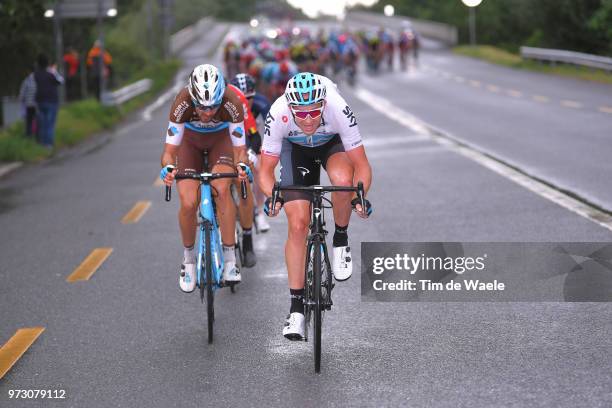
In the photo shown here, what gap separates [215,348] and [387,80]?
35.6m

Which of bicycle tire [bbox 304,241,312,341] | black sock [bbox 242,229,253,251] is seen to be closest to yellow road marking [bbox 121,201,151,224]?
black sock [bbox 242,229,253,251]

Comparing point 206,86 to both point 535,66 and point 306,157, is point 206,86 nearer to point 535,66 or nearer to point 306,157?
point 306,157

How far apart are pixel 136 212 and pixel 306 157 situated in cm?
649

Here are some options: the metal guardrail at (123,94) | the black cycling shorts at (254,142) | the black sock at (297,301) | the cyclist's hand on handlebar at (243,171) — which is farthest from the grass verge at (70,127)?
the black sock at (297,301)

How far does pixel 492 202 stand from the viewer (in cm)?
1289

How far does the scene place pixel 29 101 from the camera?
71.8ft

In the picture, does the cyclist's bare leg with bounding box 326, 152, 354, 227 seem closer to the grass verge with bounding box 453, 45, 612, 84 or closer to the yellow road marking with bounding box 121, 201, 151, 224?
the yellow road marking with bounding box 121, 201, 151, 224

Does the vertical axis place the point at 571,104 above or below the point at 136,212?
below

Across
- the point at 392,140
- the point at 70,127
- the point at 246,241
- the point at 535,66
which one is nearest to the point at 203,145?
the point at 246,241

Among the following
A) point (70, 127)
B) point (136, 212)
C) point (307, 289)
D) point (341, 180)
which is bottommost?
point (70, 127)

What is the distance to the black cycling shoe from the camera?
386 inches

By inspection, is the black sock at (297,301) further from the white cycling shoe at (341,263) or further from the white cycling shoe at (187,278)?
the white cycling shoe at (187,278)

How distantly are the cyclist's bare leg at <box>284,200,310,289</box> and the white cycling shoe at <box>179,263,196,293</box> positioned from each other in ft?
4.05

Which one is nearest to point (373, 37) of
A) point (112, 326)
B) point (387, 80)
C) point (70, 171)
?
point (387, 80)
